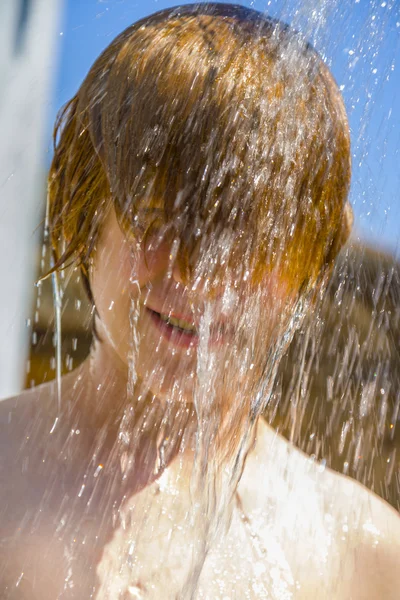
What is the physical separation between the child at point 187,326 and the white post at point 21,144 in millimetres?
767

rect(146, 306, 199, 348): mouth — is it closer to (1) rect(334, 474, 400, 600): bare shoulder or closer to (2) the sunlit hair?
(2) the sunlit hair

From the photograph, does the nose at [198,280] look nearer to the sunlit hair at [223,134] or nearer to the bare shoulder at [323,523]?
the sunlit hair at [223,134]

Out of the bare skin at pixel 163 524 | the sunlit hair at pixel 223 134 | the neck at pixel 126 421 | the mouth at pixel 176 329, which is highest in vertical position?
the sunlit hair at pixel 223 134

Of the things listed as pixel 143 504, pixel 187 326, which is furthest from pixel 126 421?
pixel 187 326

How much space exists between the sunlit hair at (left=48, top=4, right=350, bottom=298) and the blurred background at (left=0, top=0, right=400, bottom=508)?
0.11 m

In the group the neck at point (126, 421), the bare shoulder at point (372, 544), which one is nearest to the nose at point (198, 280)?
the neck at point (126, 421)

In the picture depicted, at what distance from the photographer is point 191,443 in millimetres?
1395

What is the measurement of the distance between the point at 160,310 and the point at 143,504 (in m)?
0.41

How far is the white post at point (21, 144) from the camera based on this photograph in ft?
6.95

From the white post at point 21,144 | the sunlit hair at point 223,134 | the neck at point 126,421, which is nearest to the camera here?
the sunlit hair at point 223,134

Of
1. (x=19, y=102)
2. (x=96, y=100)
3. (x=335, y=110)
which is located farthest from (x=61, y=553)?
(x=19, y=102)

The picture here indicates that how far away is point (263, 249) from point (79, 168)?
450mm

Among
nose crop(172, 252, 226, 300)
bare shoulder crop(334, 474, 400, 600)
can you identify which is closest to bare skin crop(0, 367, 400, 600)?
bare shoulder crop(334, 474, 400, 600)

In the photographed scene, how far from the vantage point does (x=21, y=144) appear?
2.24 metres
